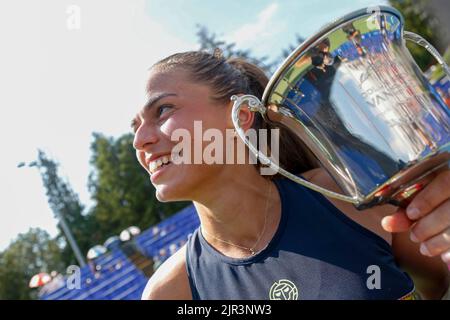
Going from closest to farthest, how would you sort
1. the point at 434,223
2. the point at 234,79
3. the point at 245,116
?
the point at 434,223
the point at 245,116
the point at 234,79

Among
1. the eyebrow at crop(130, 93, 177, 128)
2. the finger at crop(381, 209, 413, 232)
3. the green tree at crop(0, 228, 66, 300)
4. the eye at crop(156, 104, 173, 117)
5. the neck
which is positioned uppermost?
the green tree at crop(0, 228, 66, 300)

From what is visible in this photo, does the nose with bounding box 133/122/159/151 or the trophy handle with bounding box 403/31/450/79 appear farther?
the nose with bounding box 133/122/159/151

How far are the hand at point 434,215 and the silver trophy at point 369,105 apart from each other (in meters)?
0.03

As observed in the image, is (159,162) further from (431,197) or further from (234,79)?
(431,197)

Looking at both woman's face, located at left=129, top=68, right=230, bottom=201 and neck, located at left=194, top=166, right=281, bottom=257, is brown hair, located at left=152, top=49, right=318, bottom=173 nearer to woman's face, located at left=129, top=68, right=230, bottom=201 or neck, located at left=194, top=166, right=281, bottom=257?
woman's face, located at left=129, top=68, right=230, bottom=201

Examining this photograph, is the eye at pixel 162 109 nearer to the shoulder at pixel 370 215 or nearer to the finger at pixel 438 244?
the shoulder at pixel 370 215

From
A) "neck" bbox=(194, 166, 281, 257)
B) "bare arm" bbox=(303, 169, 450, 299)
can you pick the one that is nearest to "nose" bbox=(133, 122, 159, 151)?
"neck" bbox=(194, 166, 281, 257)

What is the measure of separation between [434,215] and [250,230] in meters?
0.67

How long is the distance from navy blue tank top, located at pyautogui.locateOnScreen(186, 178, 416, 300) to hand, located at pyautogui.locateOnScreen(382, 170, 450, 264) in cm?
36

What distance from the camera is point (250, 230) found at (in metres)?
1.53

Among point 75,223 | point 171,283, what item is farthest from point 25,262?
point 171,283

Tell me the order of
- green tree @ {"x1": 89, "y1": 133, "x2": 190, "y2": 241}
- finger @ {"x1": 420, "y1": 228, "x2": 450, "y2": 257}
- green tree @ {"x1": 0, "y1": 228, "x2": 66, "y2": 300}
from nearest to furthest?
finger @ {"x1": 420, "y1": 228, "x2": 450, "y2": 257} → green tree @ {"x1": 0, "y1": 228, "x2": 66, "y2": 300} → green tree @ {"x1": 89, "y1": 133, "x2": 190, "y2": 241}

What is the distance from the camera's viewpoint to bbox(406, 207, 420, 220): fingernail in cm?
99
